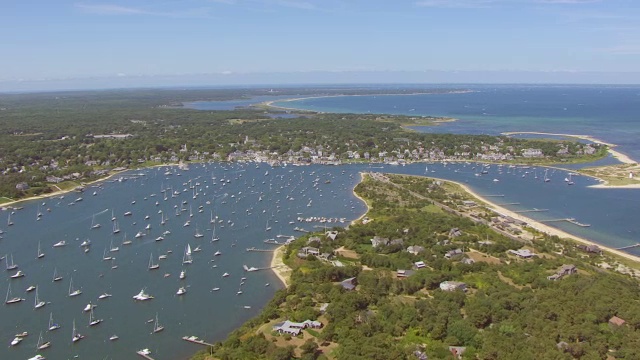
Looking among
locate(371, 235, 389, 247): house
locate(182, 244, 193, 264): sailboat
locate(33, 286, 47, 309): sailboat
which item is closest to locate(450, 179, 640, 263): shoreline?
locate(371, 235, 389, 247): house

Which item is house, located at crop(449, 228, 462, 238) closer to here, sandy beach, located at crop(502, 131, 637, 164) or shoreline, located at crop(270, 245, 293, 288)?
shoreline, located at crop(270, 245, 293, 288)

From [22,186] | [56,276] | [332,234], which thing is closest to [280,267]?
[332,234]

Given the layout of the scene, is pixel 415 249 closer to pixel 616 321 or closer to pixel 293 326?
pixel 293 326

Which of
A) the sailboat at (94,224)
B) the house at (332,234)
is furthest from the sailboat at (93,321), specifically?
the sailboat at (94,224)

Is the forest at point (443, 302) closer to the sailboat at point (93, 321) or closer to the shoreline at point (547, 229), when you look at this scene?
the shoreline at point (547, 229)

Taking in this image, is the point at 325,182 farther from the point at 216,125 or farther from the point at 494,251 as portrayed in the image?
the point at 216,125

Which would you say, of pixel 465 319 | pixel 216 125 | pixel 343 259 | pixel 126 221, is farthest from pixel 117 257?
pixel 216 125
